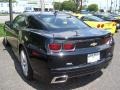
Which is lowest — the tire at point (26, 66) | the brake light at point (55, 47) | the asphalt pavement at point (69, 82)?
the asphalt pavement at point (69, 82)

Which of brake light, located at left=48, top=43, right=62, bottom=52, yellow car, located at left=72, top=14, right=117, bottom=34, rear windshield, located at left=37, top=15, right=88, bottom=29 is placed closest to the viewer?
brake light, located at left=48, top=43, right=62, bottom=52

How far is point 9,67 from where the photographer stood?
6223 millimetres

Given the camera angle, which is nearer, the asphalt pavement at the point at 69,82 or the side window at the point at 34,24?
the asphalt pavement at the point at 69,82

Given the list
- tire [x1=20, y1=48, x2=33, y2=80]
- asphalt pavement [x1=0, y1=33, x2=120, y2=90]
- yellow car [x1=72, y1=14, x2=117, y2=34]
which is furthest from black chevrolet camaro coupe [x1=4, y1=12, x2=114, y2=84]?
yellow car [x1=72, y1=14, x2=117, y2=34]

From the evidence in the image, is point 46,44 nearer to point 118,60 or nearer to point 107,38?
point 107,38

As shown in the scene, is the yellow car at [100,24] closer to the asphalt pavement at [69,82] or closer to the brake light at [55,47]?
the asphalt pavement at [69,82]

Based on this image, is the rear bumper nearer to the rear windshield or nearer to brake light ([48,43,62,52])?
brake light ([48,43,62,52])

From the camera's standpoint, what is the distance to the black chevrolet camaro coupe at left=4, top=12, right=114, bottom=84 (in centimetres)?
417

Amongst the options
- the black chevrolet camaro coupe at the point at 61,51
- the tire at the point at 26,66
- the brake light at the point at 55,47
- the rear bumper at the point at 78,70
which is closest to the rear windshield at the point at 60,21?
the black chevrolet camaro coupe at the point at 61,51

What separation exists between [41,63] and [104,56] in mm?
1320

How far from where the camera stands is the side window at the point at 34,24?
5.10 meters

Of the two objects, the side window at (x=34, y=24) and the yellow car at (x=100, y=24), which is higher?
the side window at (x=34, y=24)

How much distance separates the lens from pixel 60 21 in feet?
17.7

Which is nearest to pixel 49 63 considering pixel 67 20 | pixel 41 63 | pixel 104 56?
pixel 41 63
